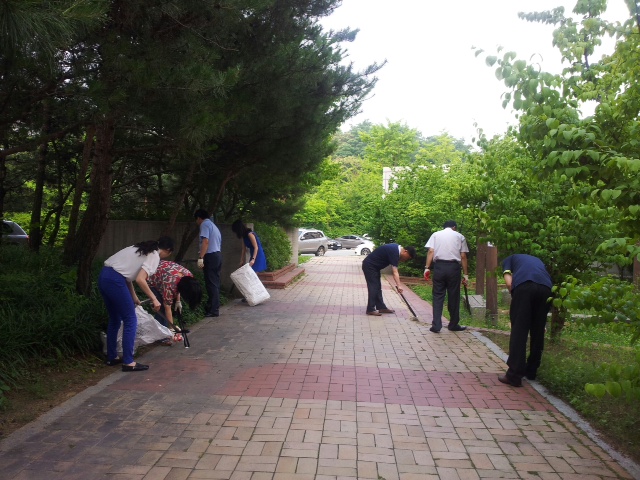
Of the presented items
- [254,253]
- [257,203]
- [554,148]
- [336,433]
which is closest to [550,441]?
[336,433]

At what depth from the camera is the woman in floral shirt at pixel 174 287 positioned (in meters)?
7.17

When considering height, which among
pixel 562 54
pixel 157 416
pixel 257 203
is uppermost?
pixel 562 54

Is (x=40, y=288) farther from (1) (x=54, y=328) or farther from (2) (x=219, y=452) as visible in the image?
(2) (x=219, y=452)

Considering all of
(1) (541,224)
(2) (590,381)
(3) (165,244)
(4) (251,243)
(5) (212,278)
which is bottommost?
(2) (590,381)

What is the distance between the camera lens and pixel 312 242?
125 ft

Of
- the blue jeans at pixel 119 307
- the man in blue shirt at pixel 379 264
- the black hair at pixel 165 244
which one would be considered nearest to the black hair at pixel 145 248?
the blue jeans at pixel 119 307

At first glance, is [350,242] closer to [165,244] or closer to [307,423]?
[165,244]

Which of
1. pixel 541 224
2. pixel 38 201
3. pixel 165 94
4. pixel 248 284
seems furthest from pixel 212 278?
pixel 541 224

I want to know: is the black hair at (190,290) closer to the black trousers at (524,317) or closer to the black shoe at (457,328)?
the black trousers at (524,317)

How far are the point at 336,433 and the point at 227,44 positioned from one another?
16.4 feet

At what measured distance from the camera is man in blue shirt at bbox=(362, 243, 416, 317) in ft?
34.2

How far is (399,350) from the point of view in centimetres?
768

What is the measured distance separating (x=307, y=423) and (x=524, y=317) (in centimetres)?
259

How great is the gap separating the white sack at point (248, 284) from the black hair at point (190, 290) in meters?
3.55
